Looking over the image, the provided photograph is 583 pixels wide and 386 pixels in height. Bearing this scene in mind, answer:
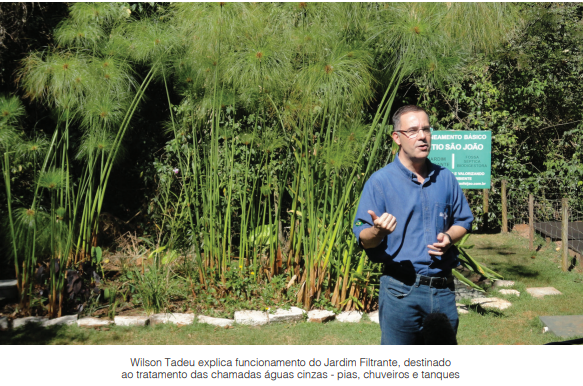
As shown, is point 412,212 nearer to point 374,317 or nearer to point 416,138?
point 416,138

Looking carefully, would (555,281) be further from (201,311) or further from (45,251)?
(45,251)

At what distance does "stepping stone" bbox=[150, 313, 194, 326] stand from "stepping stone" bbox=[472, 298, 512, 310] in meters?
2.72

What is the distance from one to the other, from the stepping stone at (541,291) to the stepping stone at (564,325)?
0.78m

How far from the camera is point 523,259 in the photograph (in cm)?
672

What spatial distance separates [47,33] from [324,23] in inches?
143

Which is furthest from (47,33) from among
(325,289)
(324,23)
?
(325,289)

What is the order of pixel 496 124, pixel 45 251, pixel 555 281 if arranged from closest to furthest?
pixel 45 251 → pixel 555 281 → pixel 496 124

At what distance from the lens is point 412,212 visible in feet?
7.52

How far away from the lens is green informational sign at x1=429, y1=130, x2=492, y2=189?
236 inches

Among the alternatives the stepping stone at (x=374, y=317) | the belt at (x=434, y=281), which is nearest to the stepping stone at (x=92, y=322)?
the stepping stone at (x=374, y=317)

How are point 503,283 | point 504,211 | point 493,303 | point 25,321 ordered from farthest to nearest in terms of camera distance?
1. point 504,211
2. point 503,283
3. point 493,303
4. point 25,321

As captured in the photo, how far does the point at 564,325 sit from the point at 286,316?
2352 millimetres

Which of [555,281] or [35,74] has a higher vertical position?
[35,74]

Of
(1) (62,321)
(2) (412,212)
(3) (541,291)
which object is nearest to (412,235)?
(2) (412,212)
